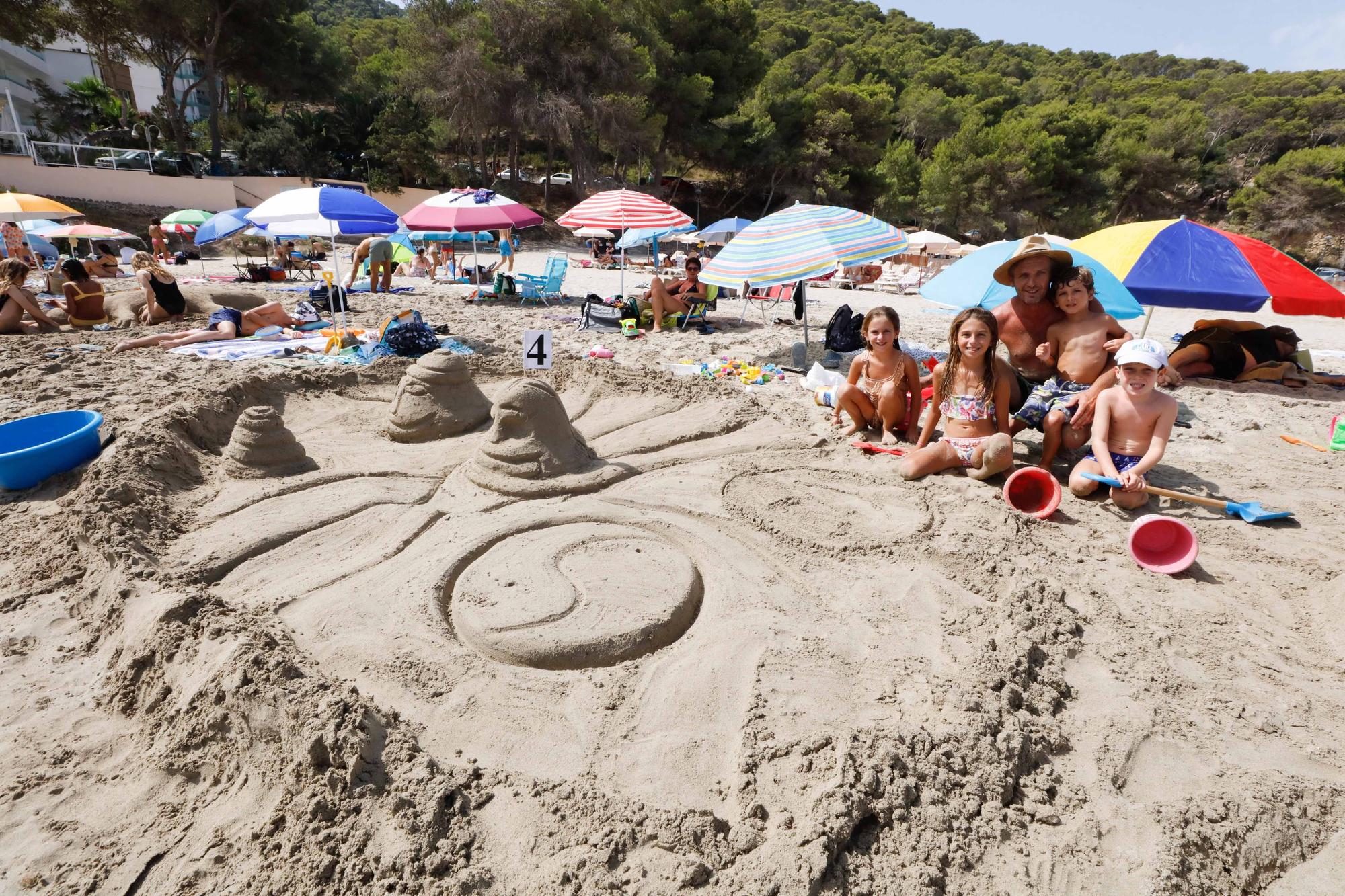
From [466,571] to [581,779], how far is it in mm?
1309

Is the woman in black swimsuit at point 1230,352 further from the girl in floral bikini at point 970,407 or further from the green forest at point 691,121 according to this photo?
the green forest at point 691,121

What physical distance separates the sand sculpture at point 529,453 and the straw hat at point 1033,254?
110 inches

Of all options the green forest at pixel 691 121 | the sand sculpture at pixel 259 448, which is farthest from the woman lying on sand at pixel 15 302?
the green forest at pixel 691 121

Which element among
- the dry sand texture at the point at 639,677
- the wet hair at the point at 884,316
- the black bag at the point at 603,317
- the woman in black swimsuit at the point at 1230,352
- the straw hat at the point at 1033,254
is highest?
the straw hat at the point at 1033,254

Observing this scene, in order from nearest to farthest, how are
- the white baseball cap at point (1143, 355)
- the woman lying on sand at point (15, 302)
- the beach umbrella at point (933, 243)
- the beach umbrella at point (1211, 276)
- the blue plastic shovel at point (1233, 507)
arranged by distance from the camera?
the white baseball cap at point (1143, 355), the blue plastic shovel at point (1233, 507), the beach umbrella at point (1211, 276), the woman lying on sand at point (15, 302), the beach umbrella at point (933, 243)

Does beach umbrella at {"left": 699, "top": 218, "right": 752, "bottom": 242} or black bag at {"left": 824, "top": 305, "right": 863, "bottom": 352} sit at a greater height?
beach umbrella at {"left": 699, "top": 218, "right": 752, "bottom": 242}

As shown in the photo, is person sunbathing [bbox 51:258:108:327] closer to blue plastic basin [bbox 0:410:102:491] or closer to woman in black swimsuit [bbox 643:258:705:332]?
blue plastic basin [bbox 0:410:102:491]

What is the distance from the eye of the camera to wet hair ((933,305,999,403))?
144 inches

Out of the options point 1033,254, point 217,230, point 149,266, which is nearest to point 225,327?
point 149,266

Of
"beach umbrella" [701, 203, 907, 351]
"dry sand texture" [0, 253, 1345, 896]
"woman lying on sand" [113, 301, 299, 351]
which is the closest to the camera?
"dry sand texture" [0, 253, 1345, 896]

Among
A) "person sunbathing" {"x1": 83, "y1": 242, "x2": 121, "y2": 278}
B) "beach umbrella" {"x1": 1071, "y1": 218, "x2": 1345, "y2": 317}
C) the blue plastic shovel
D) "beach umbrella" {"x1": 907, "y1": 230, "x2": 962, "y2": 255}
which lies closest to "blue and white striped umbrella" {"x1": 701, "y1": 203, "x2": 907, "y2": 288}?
"beach umbrella" {"x1": 1071, "y1": 218, "x2": 1345, "y2": 317}

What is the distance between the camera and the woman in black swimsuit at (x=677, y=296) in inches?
308

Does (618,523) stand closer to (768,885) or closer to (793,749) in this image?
(793,749)

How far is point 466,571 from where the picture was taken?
2.96 meters
